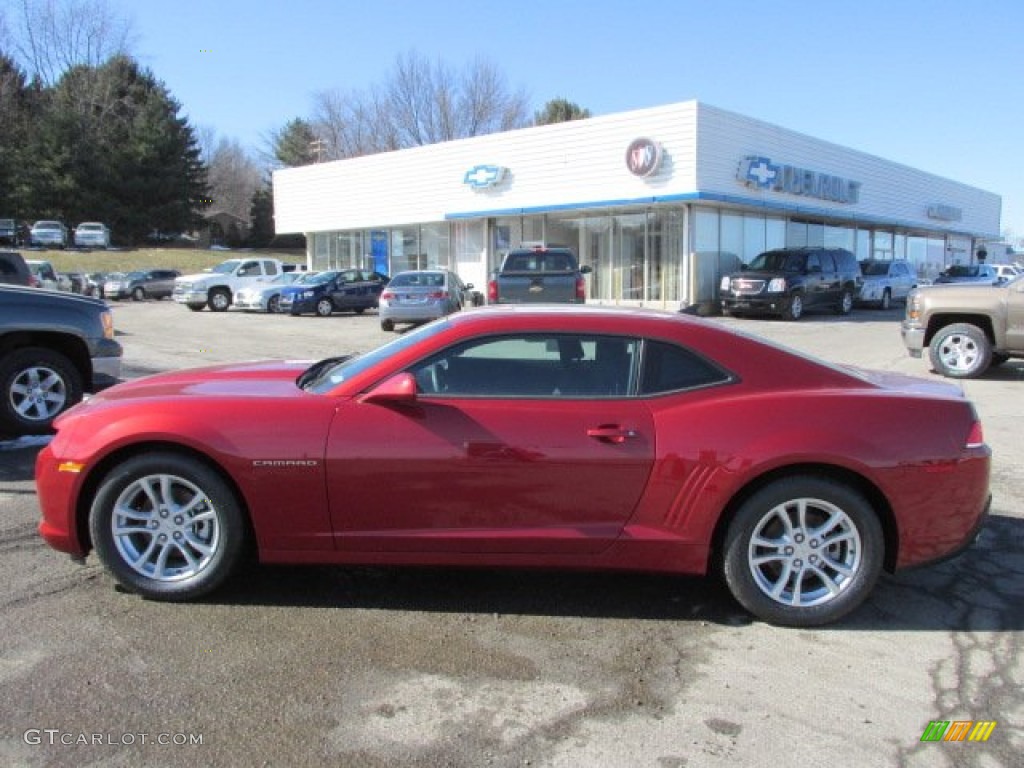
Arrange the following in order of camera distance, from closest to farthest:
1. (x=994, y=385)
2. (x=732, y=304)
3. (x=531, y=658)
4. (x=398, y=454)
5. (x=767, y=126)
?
(x=531, y=658) < (x=398, y=454) < (x=994, y=385) < (x=732, y=304) < (x=767, y=126)

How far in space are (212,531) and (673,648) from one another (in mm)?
2225

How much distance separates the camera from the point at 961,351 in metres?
11.9

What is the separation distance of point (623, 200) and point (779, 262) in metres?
5.15

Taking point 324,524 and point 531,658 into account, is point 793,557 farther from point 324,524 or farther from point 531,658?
point 324,524

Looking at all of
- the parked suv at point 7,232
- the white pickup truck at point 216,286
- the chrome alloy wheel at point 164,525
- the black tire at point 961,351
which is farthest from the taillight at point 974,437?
the parked suv at point 7,232

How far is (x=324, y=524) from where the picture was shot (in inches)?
152

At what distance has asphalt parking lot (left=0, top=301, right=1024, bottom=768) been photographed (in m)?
2.91

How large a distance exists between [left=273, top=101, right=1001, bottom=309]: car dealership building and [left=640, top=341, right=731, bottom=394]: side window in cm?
2148

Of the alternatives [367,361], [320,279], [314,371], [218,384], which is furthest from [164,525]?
[320,279]

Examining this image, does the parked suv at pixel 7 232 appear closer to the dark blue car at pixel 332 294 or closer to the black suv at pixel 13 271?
the dark blue car at pixel 332 294

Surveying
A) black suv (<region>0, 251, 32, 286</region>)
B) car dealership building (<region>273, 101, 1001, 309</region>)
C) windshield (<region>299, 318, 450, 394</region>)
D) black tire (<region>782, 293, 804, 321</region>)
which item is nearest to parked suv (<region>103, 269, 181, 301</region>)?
car dealership building (<region>273, 101, 1001, 309</region>)

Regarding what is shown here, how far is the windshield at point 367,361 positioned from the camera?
161 inches

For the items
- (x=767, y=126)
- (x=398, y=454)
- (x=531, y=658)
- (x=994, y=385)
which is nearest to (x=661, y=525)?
(x=531, y=658)

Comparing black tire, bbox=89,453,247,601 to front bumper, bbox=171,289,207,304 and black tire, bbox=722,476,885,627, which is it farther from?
front bumper, bbox=171,289,207,304
